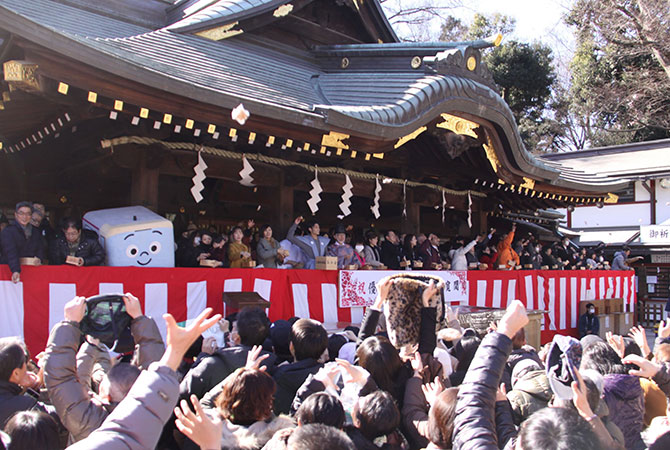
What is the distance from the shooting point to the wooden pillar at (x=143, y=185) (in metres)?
6.67

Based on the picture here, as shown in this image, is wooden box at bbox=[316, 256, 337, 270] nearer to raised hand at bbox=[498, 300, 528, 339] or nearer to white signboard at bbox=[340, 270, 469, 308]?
white signboard at bbox=[340, 270, 469, 308]

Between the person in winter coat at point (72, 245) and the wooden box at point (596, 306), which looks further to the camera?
the wooden box at point (596, 306)

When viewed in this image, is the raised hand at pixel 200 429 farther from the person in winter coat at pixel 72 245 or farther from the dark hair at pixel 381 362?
the person in winter coat at pixel 72 245

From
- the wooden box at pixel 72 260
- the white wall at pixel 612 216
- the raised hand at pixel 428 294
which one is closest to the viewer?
the raised hand at pixel 428 294

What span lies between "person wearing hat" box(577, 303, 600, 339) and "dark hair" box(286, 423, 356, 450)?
11.6 m

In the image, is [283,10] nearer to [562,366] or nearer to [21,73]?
[21,73]

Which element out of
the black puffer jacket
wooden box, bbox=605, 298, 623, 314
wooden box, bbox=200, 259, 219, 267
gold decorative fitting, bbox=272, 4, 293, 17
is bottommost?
wooden box, bbox=605, 298, 623, 314

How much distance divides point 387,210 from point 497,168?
328cm

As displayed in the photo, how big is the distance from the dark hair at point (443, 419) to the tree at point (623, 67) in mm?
21369

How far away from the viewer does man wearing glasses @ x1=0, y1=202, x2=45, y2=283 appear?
4.91m

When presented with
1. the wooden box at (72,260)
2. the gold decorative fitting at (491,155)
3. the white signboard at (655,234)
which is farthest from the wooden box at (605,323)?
the wooden box at (72,260)

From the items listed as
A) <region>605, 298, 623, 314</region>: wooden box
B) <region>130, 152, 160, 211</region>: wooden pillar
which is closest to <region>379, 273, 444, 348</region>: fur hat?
<region>130, 152, 160, 211</region>: wooden pillar

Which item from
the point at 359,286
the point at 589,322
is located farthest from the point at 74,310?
the point at 589,322

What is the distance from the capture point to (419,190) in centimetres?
1022
